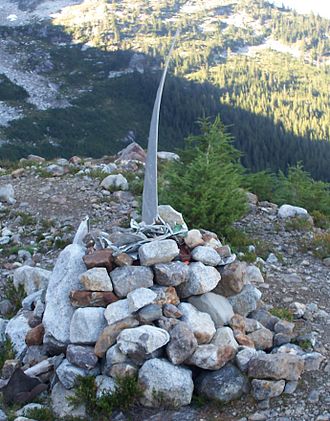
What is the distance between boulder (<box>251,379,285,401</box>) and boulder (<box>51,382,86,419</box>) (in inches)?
70.4

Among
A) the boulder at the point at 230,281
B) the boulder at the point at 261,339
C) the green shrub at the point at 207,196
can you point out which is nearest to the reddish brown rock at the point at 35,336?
the boulder at the point at 230,281

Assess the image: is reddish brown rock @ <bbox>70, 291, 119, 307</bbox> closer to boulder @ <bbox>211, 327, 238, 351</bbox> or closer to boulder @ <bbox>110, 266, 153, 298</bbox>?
boulder @ <bbox>110, 266, 153, 298</bbox>

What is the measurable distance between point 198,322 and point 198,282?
57cm

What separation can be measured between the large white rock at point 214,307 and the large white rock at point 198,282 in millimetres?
87

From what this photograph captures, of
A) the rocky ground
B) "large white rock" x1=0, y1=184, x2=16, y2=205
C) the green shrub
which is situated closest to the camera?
the rocky ground

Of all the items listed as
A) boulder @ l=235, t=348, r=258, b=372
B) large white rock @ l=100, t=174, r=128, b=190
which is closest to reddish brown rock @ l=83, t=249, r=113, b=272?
boulder @ l=235, t=348, r=258, b=372

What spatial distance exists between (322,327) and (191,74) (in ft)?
524

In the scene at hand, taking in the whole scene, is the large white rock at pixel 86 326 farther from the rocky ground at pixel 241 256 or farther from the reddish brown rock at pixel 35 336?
the rocky ground at pixel 241 256

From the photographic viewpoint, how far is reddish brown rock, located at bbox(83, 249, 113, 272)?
19.7 ft

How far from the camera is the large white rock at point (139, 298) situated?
5469 mm

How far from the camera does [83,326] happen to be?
5.52 m

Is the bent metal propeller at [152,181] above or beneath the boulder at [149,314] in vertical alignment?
above

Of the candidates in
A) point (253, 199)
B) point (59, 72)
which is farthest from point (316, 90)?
point (253, 199)

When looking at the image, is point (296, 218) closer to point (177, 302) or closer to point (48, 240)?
point (48, 240)
